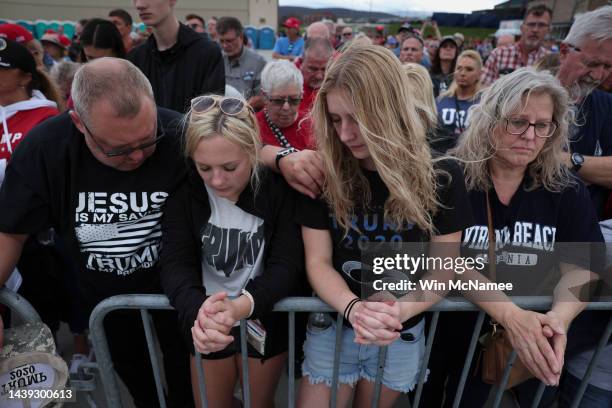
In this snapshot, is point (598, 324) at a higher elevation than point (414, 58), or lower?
lower

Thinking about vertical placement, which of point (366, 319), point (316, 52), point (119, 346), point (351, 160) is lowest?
point (119, 346)

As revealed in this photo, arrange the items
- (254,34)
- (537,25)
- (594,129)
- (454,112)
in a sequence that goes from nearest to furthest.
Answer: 1. (594,129)
2. (454,112)
3. (537,25)
4. (254,34)

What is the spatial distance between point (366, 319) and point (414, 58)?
4.91 meters

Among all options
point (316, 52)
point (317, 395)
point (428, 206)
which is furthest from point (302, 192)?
point (316, 52)

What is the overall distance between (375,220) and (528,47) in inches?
200

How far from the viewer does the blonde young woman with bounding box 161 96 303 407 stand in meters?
1.56

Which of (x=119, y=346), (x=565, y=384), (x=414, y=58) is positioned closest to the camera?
(x=565, y=384)

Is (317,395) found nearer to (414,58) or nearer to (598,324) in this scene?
(598,324)

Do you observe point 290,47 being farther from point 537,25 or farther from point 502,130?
point 502,130

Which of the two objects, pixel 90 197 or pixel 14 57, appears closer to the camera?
pixel 90 197

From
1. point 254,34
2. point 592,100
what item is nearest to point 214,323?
point 592,100

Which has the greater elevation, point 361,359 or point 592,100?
point 592,100

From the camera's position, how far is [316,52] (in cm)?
362

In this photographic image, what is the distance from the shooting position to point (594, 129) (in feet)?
7.52
